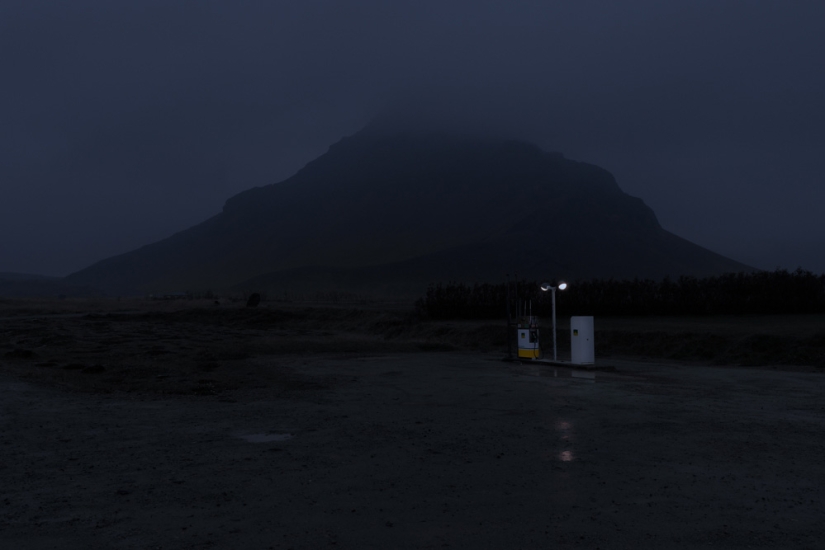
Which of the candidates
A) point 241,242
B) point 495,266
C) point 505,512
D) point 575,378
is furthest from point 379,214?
point 505,512

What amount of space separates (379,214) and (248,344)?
15952cm

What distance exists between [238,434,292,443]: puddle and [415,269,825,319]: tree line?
2640cm

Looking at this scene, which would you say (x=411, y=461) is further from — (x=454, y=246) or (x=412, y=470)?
(x=454, y=246)

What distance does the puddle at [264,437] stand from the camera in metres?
10.0

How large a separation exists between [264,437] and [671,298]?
35.3 meters

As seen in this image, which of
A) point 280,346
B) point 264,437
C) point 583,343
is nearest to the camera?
point 264,437

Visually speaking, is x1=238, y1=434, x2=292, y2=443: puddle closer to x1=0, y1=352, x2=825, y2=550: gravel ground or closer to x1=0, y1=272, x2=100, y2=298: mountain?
x1=0, y1=352, x2=825, y2=550: gravel ground

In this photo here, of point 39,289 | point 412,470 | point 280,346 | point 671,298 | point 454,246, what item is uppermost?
point 454,246

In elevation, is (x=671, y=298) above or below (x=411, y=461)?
above

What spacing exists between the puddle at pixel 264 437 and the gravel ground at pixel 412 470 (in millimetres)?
46

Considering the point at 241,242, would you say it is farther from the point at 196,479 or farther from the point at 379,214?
the point at 196,479

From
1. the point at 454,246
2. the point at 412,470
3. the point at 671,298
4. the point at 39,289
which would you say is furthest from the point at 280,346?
the point at 39,289

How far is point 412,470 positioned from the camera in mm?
8266

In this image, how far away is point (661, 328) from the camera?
101 ft
